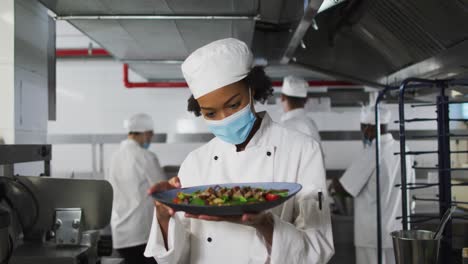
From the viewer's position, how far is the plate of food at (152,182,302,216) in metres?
1.05

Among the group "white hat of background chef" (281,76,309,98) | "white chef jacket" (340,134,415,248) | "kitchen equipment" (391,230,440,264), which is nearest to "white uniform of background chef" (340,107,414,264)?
"white chef jacket" (340,134,415,248)

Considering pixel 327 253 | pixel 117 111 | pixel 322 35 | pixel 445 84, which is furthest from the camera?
pixel 117 111

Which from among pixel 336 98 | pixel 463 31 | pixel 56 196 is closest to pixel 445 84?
pixel 463 31

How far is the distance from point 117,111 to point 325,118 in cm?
216

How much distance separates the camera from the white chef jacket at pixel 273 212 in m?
1.24

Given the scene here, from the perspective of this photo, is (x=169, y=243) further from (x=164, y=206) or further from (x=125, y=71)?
(x=125, y=71)

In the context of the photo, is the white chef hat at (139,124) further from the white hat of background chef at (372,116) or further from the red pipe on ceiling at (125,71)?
the white hat of background chef at (372,116)

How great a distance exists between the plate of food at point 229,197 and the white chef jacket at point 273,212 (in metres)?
0.09

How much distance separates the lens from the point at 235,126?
133cm

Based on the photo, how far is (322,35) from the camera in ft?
10.2

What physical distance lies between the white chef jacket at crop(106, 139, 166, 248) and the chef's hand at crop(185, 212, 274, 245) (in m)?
2.46

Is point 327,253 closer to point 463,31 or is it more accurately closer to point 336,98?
point 463,31

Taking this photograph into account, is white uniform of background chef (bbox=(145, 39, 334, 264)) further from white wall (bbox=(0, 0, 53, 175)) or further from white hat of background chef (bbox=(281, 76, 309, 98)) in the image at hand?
white hat of background chef (bbox=(281, 76, 309, 98))

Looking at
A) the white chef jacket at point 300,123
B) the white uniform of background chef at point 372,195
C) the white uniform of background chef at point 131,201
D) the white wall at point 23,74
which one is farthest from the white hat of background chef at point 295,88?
the white wall at point 23,74
